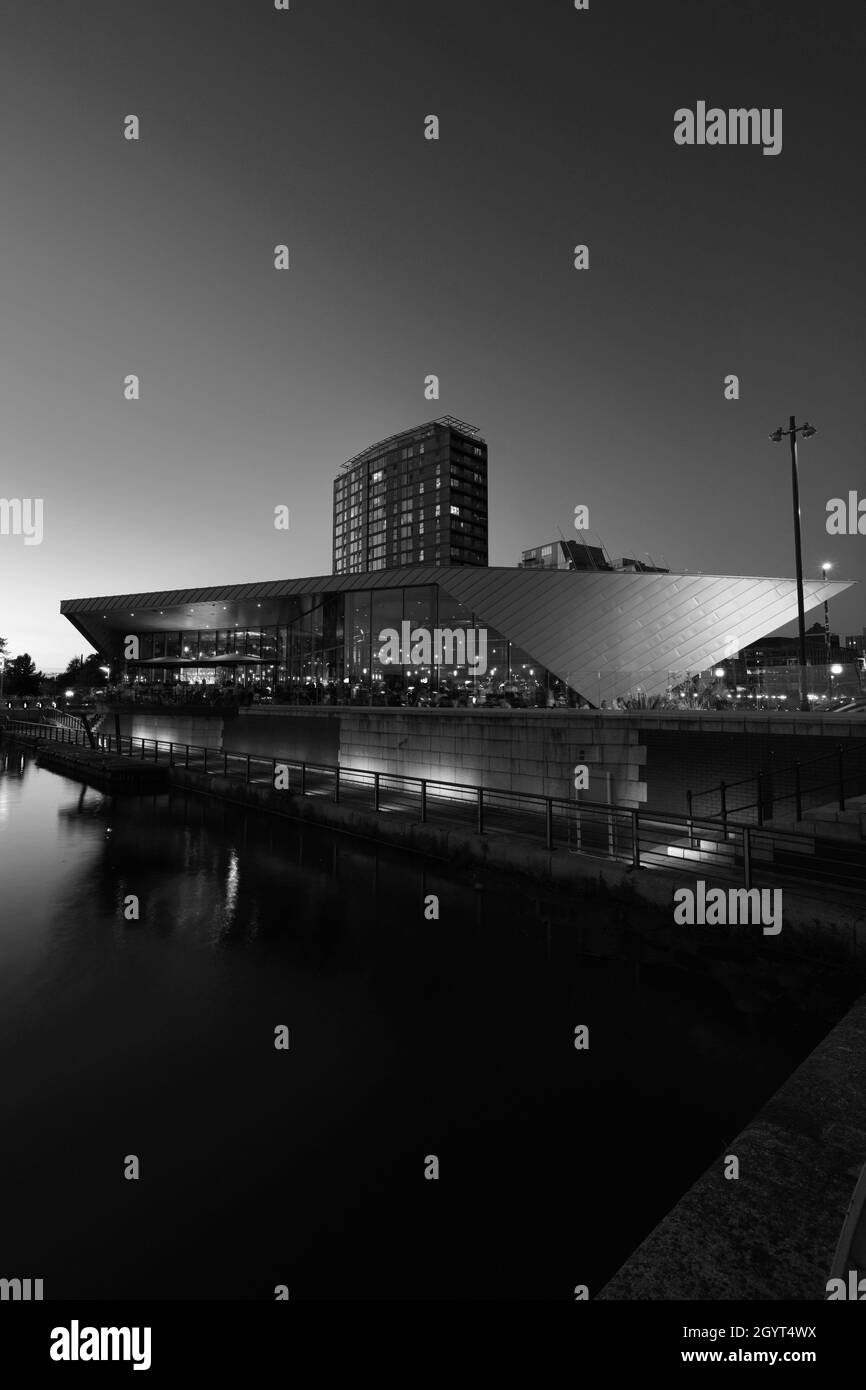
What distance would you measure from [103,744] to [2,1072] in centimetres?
3662

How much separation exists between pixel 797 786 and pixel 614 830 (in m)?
3.38

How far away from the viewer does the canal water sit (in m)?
3.56

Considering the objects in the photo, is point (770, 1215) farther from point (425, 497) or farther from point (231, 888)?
point (425, 497)

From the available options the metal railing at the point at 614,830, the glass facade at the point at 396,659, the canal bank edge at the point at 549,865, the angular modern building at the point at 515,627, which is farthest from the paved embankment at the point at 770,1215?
the glass facade at the point at 396,659

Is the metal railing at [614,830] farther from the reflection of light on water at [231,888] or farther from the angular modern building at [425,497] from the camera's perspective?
the angular modern building at [425,497]

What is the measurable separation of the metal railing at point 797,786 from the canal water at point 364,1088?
15.6 feet

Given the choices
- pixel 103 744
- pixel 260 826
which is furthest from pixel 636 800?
pixel 103 744

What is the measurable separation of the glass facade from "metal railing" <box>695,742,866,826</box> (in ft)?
38.3

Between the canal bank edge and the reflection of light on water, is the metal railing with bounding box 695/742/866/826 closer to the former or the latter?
the canal bank edge

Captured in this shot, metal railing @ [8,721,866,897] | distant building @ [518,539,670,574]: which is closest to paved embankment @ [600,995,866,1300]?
metal railing @ [8,721,866,897]

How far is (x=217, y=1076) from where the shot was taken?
17.4 ft

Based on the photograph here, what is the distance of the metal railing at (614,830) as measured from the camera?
780cm

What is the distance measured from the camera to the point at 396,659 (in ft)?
100
